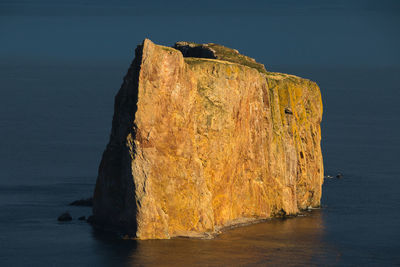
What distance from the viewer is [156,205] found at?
11894 cm

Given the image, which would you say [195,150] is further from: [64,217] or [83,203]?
[83,203]

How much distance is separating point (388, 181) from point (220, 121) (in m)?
63.9

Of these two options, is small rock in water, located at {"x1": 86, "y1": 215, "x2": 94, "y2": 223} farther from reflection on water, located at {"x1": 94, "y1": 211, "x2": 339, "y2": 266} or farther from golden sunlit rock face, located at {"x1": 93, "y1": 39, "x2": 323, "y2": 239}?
reflection on water, located at {"x1": 94, "y1": 211, "x2": 339, "y2": 266}

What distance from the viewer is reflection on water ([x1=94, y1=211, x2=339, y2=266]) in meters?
112

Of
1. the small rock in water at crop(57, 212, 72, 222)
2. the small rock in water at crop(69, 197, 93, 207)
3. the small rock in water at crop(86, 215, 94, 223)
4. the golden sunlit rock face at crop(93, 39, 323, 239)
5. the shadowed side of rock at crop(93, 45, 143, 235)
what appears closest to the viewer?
the shadowed side of rock at crop(93, 45, 143, 235)

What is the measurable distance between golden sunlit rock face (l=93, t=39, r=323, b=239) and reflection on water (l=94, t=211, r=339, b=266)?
8.15ft

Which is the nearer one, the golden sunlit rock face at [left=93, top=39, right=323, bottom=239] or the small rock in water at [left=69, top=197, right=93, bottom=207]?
the golden sunlit rock face at [left=93, top=39, right=323, bottom=239]

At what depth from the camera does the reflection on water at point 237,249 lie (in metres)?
112

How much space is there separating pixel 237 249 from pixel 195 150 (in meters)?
13.9

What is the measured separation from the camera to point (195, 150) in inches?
4938

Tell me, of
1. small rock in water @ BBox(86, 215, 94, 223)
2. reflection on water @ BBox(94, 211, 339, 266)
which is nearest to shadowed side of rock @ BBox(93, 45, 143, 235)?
reflection on water @ BBox(94, 211, 339, 266)

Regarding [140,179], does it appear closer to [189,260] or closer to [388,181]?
[189,260]

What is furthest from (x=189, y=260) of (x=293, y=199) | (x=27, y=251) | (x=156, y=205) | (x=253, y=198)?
(x=293, y=199)

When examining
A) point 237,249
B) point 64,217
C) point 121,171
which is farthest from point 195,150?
point 64,217
